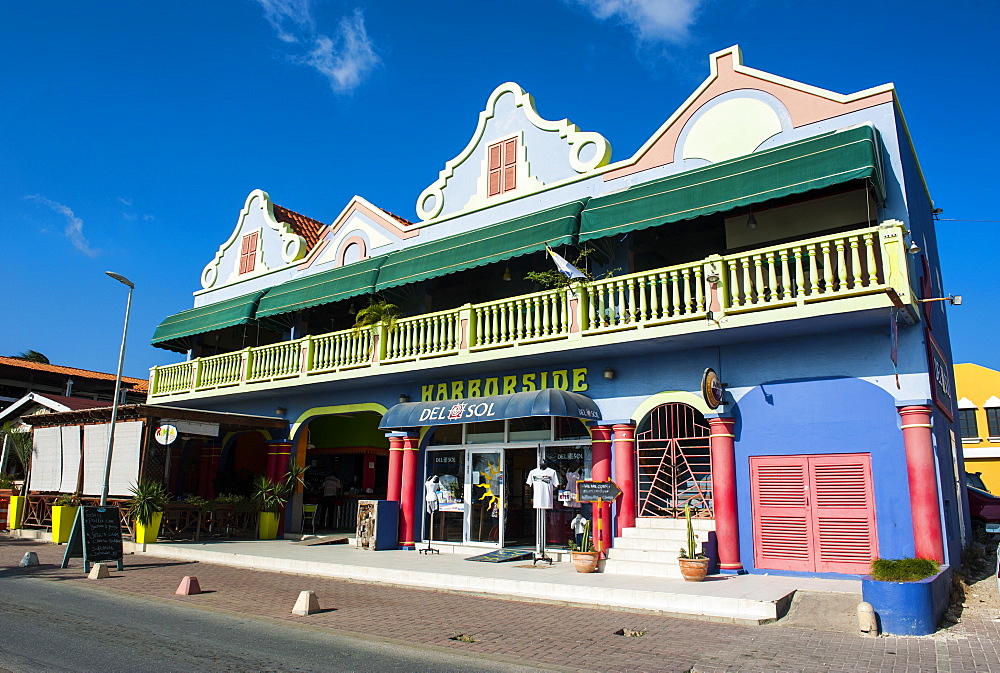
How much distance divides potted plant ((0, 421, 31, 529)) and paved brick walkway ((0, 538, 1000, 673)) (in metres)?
12.5

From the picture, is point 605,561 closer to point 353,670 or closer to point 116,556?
point 353,670

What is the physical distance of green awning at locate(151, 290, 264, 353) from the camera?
21.9m

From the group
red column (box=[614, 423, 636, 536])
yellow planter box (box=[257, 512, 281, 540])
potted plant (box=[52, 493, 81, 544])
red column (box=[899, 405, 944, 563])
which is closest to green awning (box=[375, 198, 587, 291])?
red column (box=[614, 423, 636, 536])

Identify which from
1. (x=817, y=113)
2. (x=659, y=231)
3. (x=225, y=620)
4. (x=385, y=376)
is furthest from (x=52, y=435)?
(x=817, y=113)

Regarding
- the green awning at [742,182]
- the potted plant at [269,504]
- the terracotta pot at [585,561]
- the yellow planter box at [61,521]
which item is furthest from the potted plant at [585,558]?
the yellow planter box at [61,521]

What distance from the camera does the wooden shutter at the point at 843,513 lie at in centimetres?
1125

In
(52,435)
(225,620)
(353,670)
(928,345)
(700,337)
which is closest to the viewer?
(353,670)

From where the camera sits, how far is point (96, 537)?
14164 mm

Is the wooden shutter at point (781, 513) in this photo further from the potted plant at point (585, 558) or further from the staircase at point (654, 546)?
the potted plant at point (585, 558)

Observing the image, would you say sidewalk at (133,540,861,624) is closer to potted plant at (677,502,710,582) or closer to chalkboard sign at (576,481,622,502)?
potted plant at (677,502,710,582)

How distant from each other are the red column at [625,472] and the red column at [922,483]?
4.71 meters

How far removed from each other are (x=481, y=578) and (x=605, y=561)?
240cm

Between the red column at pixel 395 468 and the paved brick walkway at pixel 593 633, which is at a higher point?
the red column at pixel 395 468

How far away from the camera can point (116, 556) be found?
1434cm
